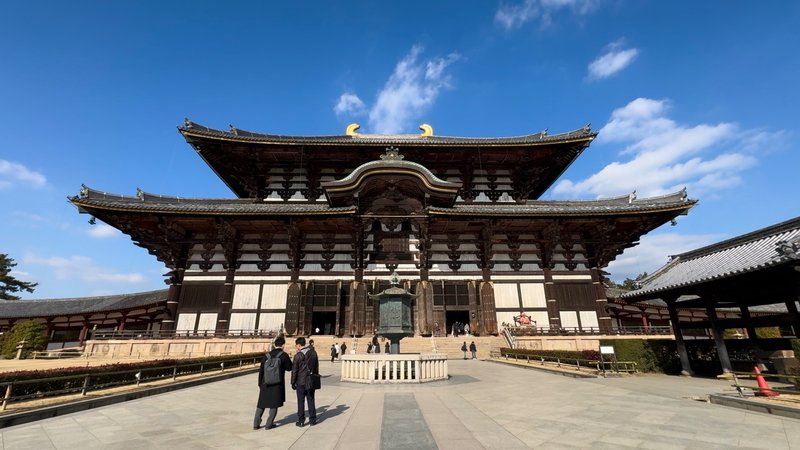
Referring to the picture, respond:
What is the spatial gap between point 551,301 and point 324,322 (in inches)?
603

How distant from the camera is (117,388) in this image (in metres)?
9.15

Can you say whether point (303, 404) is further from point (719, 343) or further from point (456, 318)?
point (456, 318)

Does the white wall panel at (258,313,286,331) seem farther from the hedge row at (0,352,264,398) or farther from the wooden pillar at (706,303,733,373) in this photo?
the wooden pillar at (706,303,733,373)

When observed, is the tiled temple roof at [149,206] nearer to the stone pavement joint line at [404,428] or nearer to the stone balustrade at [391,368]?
the stone balustrade at [391,368]

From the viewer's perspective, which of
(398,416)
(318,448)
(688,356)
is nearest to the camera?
(318,448)

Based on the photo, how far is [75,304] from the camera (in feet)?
111

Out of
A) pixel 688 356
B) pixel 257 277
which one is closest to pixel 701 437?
pixel 688 356

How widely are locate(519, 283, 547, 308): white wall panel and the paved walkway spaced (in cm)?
1321

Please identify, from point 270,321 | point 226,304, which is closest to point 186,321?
point 226,304

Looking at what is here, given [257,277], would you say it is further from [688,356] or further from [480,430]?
[688,356]

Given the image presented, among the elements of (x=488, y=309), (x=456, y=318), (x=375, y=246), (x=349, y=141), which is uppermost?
(x=349, y=141)

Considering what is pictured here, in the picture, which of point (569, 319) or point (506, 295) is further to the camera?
point (506, 295)

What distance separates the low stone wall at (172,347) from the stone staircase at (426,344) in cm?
217

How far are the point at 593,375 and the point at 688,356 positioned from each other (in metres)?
4.69
